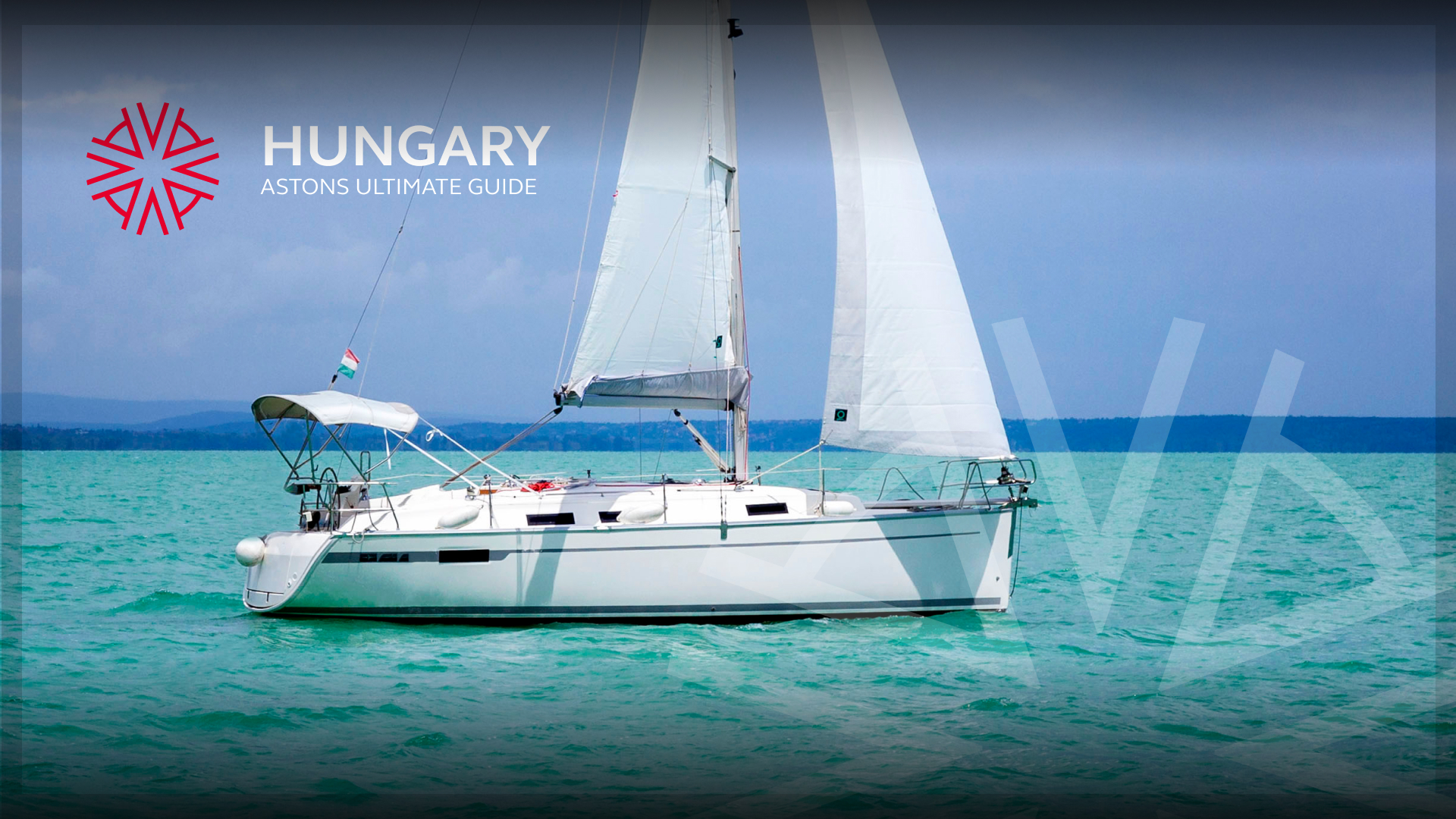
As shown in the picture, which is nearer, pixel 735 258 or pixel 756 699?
pixel 756 699

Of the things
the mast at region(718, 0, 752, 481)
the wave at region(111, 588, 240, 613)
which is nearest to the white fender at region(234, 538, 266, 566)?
the wave at region(111, 588, 240, 613)

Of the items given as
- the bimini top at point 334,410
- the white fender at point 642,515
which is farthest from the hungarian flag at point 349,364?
the white fender at point 642,515

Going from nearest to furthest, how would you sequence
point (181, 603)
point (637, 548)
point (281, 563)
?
point (637, 548) < point (281, 563) < point (181, 603)

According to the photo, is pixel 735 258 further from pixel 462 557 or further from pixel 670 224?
pixel 462 557

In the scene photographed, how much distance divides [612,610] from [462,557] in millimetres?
2183

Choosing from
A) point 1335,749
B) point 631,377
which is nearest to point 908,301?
point 631,377

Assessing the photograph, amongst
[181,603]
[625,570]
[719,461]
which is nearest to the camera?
[625,570]

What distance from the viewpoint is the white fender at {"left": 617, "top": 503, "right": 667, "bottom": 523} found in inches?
561

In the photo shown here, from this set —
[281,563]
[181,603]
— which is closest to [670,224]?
[281,563]

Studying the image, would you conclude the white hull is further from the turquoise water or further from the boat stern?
the turquoise water

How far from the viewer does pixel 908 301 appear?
14.7 m

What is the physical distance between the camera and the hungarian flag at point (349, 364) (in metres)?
15.5

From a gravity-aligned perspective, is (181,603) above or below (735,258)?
below

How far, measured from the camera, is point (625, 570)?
14219 mm
